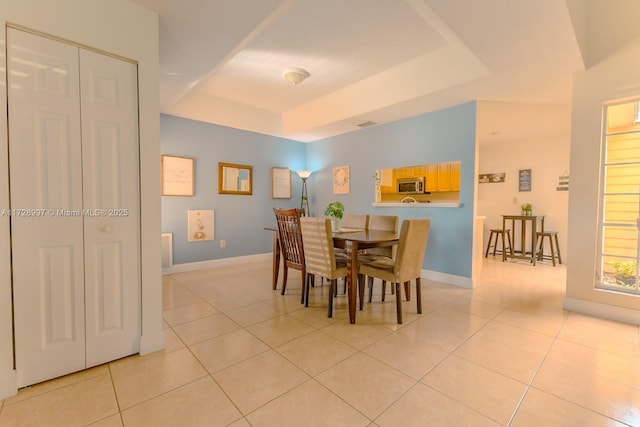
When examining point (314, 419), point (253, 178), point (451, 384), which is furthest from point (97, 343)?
point (253, 178)

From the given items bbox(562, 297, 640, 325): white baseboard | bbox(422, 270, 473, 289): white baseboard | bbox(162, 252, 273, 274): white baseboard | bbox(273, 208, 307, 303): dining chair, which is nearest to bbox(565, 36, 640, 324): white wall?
bbox(562, 297, 640, 325): white baseboard

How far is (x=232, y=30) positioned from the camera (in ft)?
6.67

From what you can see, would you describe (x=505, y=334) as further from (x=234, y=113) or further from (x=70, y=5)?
(x=234, y=113)

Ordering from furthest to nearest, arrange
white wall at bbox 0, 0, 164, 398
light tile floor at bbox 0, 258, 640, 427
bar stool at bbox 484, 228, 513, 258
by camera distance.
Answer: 1. bar stool at bbox 484, 228, 513, 258
2. white wall at bbox 0, 0, 164, 398
3. light tile floor at bbox 0, 258, 640, 427

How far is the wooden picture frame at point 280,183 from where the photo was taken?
5012mm

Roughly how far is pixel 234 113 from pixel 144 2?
2693 mm

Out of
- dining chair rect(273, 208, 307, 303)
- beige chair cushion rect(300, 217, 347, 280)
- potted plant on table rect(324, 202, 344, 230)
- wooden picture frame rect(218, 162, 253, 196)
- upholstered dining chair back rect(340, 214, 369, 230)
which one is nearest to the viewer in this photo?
beige chair cushion rect(300, 217, 347, 280)

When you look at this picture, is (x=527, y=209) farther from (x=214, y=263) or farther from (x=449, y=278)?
(x=214, y=263)

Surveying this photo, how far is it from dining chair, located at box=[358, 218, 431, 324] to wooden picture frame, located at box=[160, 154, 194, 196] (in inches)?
116

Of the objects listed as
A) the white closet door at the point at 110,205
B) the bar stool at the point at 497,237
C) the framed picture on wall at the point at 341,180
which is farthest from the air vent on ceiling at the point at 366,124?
the bar stool at the point at 497,237

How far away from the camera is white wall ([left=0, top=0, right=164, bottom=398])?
4.52 feet

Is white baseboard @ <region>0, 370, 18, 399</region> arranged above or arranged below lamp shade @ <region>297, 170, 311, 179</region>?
below

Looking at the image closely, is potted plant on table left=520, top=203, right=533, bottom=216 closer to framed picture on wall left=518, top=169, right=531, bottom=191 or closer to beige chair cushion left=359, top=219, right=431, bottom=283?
framed picture on wall left=518, top=169, right=531, bottom=191

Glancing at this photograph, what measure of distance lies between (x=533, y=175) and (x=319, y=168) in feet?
13.6
